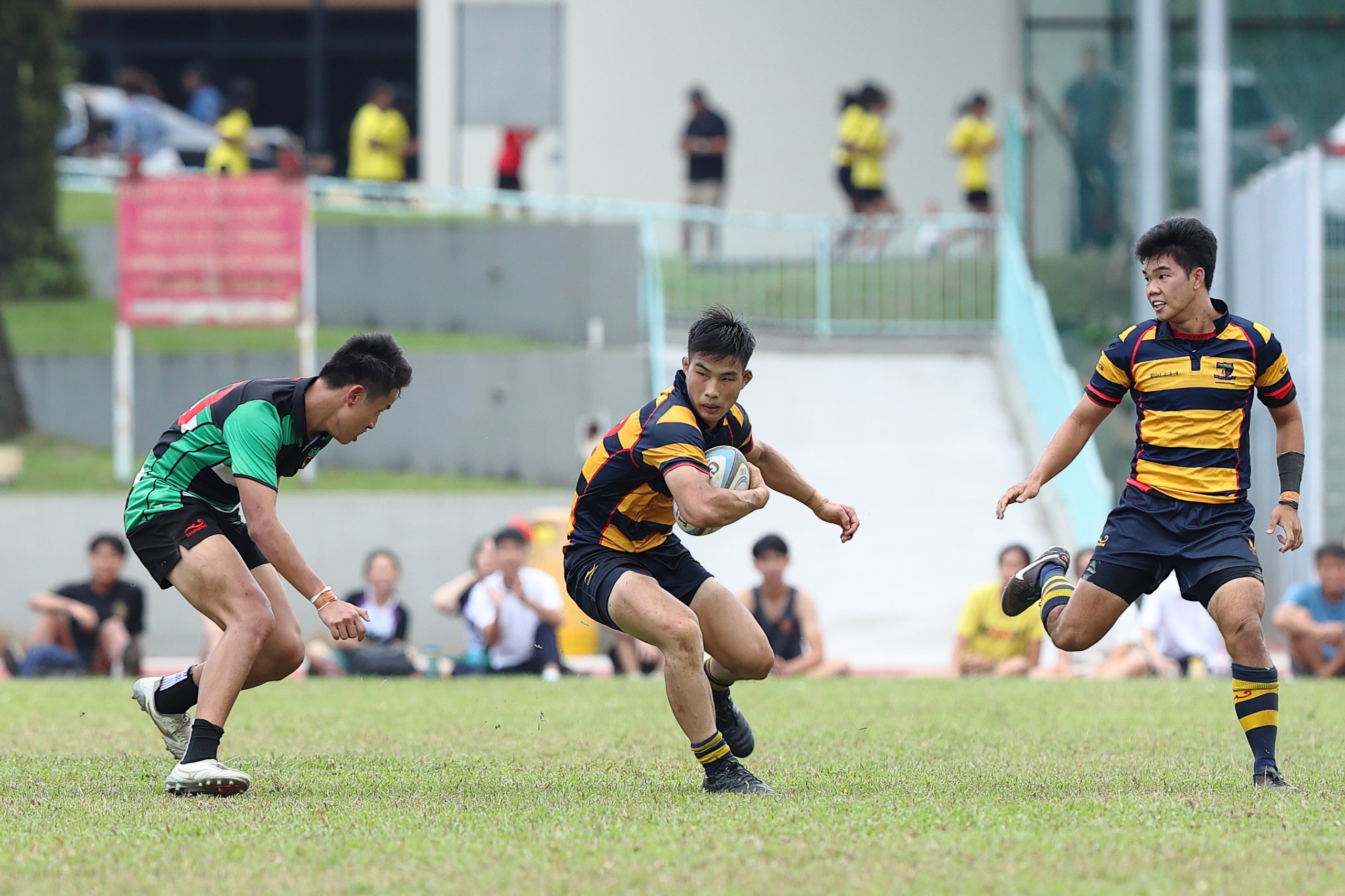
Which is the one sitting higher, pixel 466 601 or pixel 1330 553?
pixel 1330 553

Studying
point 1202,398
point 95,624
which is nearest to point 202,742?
point 1202,398

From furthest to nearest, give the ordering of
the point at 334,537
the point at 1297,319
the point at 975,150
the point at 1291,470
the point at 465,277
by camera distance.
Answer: the point at 975,150 → the point at 465,277 → the point at 334,537 → the point at 1297,319 → the point at 1291,470

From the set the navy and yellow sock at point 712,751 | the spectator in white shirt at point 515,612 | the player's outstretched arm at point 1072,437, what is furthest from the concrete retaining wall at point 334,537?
the navy and yellow sock at point 712,751

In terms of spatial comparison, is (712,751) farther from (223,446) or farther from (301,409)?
(223,446)

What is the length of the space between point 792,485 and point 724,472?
0.76 meters

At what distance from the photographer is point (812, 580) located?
17.6 meters

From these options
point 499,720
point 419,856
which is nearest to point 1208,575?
point 419,856

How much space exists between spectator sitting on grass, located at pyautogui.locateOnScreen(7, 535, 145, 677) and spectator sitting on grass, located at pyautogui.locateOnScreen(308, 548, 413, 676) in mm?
1421

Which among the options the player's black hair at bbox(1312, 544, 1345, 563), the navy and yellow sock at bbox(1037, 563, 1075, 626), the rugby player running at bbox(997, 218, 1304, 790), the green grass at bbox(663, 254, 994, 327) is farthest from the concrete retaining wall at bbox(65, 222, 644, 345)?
the rugby player running at bbox(997, 218, 1304, 790)

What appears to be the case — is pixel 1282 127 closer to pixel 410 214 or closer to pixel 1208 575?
pixel 410 214

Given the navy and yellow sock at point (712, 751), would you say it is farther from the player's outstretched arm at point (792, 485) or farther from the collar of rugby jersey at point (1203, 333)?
the collar of rugby jersey at point (1203, 333)

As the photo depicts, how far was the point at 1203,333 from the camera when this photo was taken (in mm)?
7016

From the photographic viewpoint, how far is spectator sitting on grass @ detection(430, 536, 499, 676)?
45.3 feet

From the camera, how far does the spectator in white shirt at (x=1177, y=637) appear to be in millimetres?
13523
